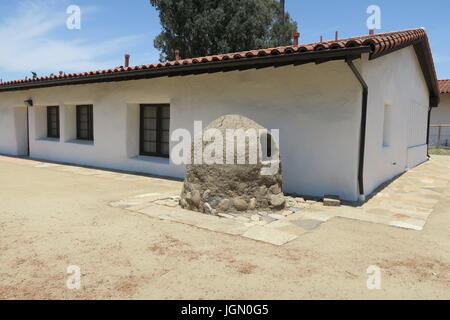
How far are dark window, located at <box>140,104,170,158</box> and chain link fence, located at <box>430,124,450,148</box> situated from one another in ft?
51.3

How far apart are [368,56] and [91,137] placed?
862 centimetres

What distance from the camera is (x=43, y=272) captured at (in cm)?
329

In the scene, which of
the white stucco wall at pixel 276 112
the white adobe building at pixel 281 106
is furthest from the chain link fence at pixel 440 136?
the white stucco wall at pixel 276 112

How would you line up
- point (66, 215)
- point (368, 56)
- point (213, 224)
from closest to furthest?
point (213, 224) → point (66, 215) → point (368, 56)

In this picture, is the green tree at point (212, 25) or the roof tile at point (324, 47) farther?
the green tree at point (212, 25)

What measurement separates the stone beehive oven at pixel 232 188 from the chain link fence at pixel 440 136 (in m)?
16.9

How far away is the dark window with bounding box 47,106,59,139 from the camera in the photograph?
12633mm

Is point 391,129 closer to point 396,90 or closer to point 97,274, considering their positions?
point 396,90

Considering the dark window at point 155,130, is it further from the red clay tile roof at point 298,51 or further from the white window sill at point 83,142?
the white window sill at point 83,142

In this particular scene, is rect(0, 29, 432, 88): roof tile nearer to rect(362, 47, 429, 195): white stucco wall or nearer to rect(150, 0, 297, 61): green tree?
rect(362, 47, 429, 195): white stucco wall

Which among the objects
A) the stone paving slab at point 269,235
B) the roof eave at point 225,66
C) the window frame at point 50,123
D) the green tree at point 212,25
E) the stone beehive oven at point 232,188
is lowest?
the stone paving slab at point 269,235

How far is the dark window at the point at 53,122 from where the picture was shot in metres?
12.6

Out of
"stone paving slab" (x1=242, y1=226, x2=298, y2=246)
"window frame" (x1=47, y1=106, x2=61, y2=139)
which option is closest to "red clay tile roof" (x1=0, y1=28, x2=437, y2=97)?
"window frame" (x1=47, y1=106, x2=61, y2=139)
